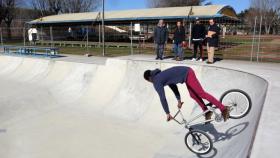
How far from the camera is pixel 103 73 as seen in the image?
13.1 m

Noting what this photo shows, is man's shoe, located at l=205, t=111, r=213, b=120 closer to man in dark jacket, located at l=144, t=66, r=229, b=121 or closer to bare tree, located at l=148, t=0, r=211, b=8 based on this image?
man in dark jacket, located at l=144, t=66, r=229, b=121

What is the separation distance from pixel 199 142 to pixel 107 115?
5029 millimetres

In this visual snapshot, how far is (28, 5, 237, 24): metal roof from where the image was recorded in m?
22.7

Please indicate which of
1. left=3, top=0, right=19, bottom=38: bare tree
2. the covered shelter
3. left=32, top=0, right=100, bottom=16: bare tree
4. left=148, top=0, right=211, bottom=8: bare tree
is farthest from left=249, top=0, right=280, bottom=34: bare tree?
left=3, top=0, right=19, bottom=38: bare tree

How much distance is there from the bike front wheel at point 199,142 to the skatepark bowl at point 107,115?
0.92 feet

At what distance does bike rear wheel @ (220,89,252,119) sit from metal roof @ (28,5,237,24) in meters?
16.4

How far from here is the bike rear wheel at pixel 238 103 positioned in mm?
6227

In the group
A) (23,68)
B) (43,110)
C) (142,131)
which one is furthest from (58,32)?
(142,131)

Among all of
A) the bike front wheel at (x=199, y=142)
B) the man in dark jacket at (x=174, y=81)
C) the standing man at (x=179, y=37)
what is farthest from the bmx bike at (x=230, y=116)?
the standing man at (x=179, y=37)

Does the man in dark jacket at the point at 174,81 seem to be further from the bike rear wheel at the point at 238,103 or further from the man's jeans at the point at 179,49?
the man's jeans at the point at 179,49

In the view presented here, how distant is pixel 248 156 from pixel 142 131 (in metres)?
5.27

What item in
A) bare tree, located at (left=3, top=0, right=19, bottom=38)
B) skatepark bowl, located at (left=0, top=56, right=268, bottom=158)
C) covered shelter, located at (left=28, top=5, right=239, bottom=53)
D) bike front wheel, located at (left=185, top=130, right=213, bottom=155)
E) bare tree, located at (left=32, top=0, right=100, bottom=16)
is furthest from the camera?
bare tree, located at (left=32, top=0, right=100, bottom=16)

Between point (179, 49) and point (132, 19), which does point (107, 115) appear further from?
point (132, 19)

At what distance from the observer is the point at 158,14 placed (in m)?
25.8
